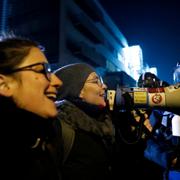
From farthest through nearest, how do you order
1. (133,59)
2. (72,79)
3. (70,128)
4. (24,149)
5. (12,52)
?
(133,59) → (72,79) → (70,128) → (12,52) → (24,149)

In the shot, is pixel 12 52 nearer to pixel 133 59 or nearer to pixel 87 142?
pixel 87 142

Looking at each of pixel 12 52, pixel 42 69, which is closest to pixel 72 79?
pixel 42 69

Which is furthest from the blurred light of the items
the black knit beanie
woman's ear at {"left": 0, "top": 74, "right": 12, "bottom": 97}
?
woman's ear at {"left": 0, "top": 74, "right": 12, "bottom": 97}

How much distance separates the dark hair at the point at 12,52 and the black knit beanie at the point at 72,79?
0.68 m

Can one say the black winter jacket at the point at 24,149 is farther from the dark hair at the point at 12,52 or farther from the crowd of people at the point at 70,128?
the dark hair at the point at 12,52

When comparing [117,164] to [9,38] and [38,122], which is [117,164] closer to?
[38,122]

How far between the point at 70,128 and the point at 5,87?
481mm

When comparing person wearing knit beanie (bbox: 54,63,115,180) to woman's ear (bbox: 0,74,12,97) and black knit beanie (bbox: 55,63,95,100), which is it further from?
woman's ear (bbox: 0,74,12,97)

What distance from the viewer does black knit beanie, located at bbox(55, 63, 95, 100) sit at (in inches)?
81.7

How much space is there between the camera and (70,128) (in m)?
1.58

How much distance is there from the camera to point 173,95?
6.37ft

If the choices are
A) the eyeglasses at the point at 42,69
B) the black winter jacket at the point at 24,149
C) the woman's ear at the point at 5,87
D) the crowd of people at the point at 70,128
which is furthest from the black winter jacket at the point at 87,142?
the woman's ear at the point at 5,87

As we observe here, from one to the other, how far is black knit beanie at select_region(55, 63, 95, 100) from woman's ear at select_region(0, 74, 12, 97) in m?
0.77

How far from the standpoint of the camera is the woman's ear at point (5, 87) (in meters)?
1.28
